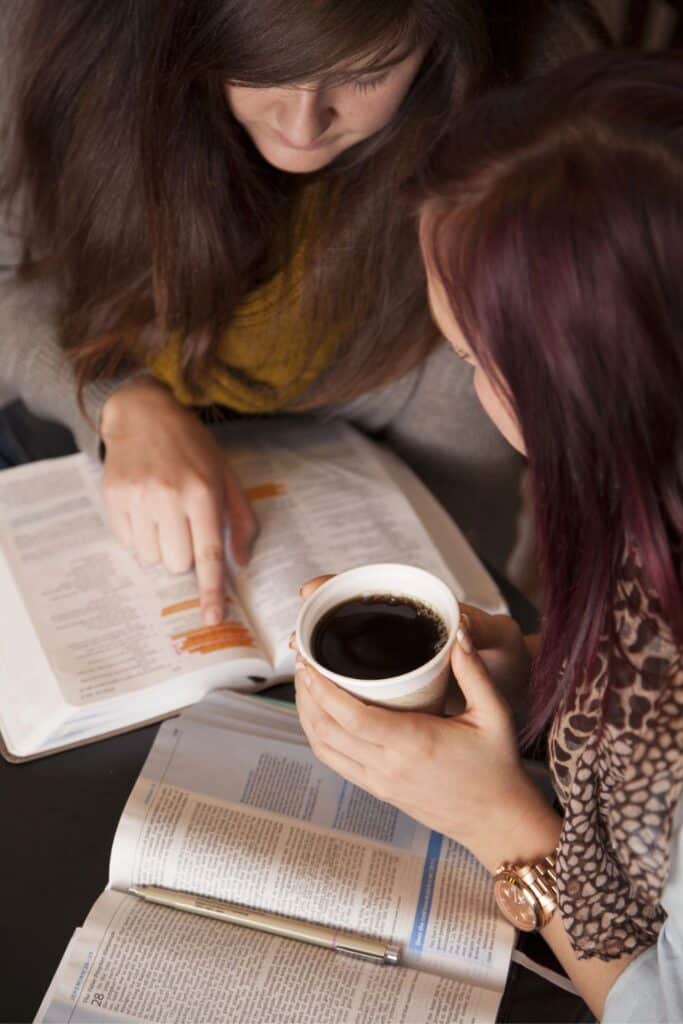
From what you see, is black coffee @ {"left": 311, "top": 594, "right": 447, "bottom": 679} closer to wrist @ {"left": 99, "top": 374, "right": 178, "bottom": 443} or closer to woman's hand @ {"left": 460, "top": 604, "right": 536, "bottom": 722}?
woman's hand @ {"left": 460, "top": 604, "right": 536, "bottom": 722}

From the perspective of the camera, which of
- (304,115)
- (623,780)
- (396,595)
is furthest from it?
(304,115)

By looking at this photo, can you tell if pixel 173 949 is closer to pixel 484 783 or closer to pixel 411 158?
pixel 484 783

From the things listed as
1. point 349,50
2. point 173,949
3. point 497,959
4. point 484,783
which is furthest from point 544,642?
point 349,50

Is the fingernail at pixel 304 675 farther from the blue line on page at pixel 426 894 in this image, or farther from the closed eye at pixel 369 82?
the closed eye at pixel 369 82

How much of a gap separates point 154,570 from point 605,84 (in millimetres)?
584

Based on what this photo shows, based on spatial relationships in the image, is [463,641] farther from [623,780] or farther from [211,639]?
[211,639]

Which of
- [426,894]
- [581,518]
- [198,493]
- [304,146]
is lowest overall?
[426,894]

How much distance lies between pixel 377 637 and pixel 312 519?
1.00ft

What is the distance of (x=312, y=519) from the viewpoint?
3.44 ft

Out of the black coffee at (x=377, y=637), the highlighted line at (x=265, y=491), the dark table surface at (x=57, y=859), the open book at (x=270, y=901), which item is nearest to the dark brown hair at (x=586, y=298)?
the black coffee at (x=377, y=637)

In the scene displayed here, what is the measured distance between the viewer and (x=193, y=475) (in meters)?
1.02

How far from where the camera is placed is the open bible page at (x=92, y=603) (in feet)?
2.87

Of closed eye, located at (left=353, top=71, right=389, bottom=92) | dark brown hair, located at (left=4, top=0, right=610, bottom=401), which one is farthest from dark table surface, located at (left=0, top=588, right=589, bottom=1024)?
closed eye, located at (left=353, top=71, right=389, bottom=92)

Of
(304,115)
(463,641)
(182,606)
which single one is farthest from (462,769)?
(304,115)
